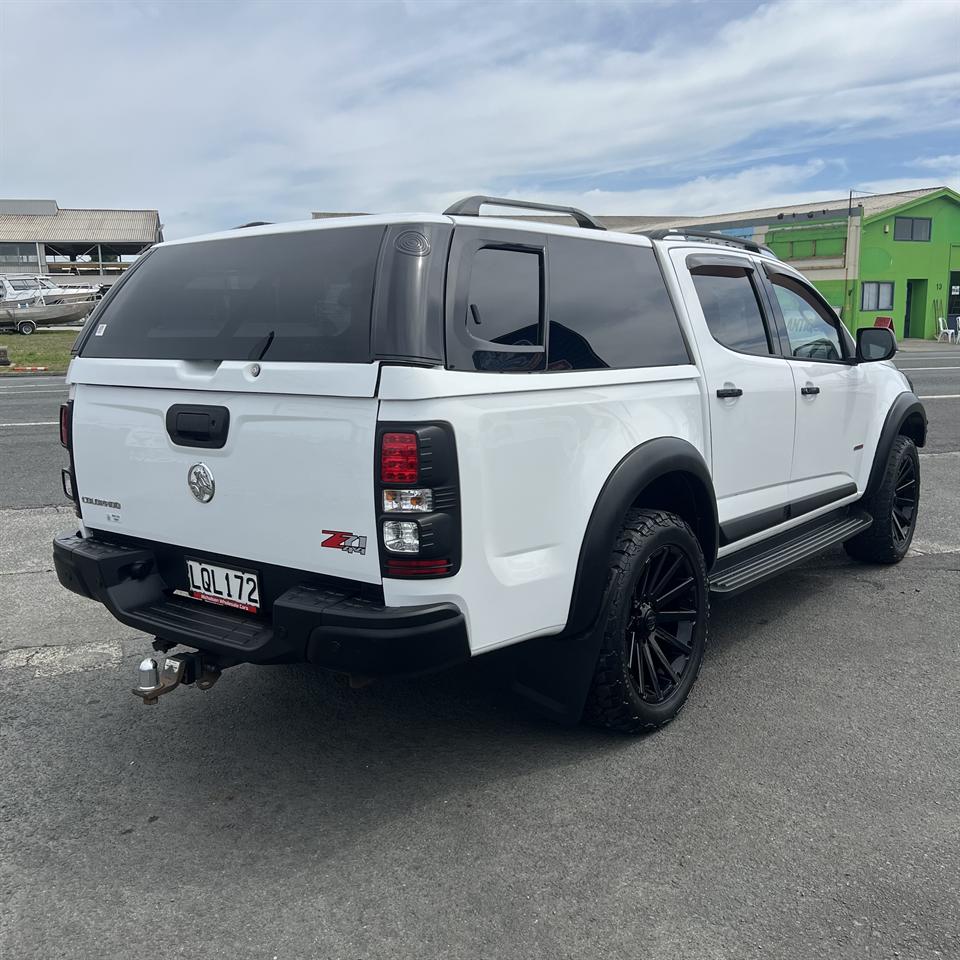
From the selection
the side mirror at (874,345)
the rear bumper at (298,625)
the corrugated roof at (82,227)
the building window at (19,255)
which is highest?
the corrugated roof at (82,227)

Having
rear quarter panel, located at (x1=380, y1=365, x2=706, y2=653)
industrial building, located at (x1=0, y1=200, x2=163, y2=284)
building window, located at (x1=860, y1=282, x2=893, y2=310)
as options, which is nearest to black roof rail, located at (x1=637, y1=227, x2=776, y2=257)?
rear quarter panel, located at (x1=380, y1=365, x2=706, y2=653)

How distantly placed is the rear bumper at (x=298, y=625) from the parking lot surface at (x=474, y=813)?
0.57 m

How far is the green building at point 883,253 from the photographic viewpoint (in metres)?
41.5

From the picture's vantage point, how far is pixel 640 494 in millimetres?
3713

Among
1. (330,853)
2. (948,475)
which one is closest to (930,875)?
(330,853)

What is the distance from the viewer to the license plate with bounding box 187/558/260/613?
10.3 ft

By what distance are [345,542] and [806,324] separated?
331 centimetres

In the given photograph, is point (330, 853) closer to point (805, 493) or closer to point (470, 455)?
point (470, 455)

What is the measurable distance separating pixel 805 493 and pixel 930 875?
2.45 m

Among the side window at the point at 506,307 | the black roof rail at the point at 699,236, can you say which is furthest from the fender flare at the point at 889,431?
Result: the side window at the point at 506,307

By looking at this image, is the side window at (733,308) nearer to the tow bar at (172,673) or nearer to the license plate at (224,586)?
the license plate at (224,586)

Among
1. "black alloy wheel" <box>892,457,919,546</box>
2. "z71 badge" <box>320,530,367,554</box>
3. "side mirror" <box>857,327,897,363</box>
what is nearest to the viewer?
"z71 badge" <box>320,530,367,554</box>

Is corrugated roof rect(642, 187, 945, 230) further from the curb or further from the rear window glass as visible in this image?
the rear window glass

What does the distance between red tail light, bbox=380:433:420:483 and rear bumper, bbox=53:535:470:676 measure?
0.39 metres
